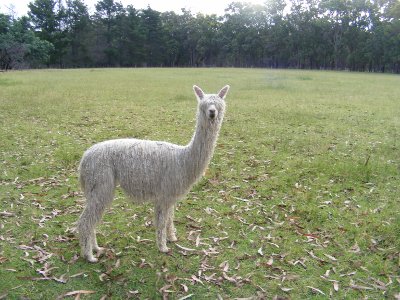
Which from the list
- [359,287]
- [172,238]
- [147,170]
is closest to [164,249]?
[172,238]

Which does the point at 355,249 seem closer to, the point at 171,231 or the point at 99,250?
the point at 171,231

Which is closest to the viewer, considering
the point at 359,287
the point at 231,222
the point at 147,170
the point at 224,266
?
the point at 359,287

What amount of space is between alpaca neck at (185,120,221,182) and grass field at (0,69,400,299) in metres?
1.29

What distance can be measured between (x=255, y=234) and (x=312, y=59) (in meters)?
81.0

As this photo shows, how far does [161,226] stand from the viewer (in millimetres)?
5113

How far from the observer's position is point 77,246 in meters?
5.39

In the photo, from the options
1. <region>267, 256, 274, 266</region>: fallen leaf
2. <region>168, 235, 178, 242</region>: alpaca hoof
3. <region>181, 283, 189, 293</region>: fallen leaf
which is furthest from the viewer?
<region>168, 235, 178, 242</region>: alpaca hoof

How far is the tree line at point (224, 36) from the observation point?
242 ft

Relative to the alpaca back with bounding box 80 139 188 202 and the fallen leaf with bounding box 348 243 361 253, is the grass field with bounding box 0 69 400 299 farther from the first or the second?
the alpaca back with bounding box 80 139 188 202

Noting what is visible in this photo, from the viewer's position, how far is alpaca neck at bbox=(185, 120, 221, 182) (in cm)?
485

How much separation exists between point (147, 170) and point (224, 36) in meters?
86.3

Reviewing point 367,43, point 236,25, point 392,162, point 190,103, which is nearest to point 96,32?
point 236,25

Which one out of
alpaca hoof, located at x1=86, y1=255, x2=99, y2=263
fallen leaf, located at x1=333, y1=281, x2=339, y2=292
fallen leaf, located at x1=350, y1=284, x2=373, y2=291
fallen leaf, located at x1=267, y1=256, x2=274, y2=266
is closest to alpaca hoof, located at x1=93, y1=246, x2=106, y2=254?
alpaca hoof, located at x1=86, y1=255, x2=99, y2=263

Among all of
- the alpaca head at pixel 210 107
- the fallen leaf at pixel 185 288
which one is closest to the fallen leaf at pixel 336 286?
the fallen leaf at pixel 185 288
